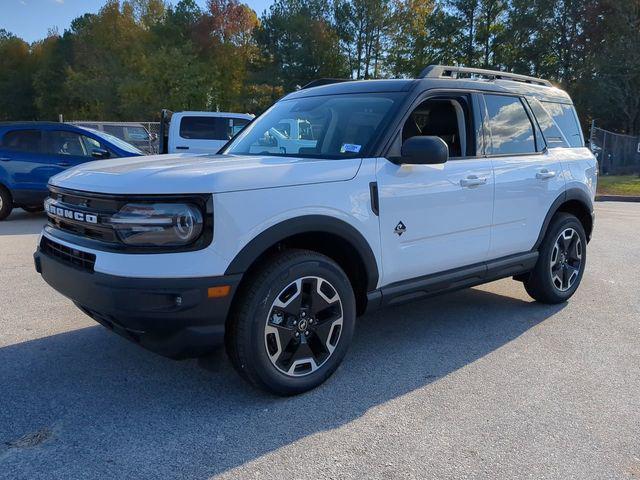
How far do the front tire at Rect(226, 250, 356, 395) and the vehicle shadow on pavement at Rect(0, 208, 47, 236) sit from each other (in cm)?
684

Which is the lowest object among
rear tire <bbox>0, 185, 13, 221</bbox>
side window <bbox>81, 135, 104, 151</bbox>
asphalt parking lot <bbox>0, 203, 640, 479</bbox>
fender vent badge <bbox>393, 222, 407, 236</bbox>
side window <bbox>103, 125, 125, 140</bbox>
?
asphalt parking lot <bbox>0, 203, 640, 479</bbox>

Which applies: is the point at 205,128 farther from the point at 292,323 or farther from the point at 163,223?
the point at 163,223

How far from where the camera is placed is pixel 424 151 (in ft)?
11.2

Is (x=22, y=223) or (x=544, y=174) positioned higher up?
(x=544, y=174)

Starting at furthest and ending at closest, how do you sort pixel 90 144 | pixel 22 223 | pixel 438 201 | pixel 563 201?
pixel 90 144
pixel 22 223
pixel 563 201
pixel 438 201

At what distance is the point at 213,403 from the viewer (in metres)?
3.18

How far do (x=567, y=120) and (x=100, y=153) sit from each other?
7998 millimetres

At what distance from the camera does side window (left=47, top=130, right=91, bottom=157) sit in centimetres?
1012

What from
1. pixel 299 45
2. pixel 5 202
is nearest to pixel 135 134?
pixel 5 202

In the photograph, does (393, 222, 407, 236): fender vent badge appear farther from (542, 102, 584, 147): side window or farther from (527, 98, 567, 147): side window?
(542, 102, 584, 147): side window

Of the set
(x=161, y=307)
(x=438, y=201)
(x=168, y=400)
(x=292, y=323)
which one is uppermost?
(x=438, y=201)

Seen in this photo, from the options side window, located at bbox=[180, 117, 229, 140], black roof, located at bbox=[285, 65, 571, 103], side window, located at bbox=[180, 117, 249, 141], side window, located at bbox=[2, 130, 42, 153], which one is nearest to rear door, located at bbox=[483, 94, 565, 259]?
black roof, located at bbox=[285, 65, 571, 103]

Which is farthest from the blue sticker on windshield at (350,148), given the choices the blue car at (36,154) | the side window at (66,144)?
the side window at (66,144)

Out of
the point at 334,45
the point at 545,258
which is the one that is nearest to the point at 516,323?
the point at 545,258
